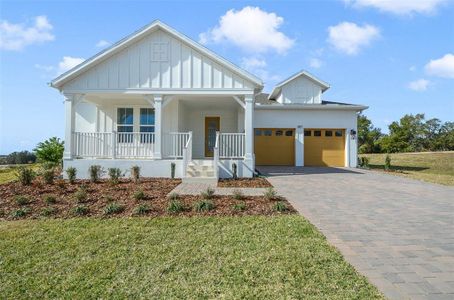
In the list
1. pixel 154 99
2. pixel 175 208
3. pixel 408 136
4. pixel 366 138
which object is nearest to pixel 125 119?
pixel 154 99

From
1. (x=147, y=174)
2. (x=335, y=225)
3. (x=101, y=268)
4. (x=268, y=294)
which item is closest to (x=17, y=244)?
(x=101, y=268)

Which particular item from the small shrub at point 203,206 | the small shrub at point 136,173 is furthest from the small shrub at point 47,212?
the small shrub at point 136,173

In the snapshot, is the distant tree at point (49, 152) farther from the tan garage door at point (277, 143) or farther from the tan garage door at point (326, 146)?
the tan garage door at point (326, 146)

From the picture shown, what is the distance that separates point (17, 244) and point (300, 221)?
4721 millimetres

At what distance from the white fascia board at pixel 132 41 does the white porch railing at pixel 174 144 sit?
339 cm

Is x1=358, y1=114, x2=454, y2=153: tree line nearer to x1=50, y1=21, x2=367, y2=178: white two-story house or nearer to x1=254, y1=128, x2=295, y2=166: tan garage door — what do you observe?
x1=254, y1=128, x2=295, y2=166: tan garage door

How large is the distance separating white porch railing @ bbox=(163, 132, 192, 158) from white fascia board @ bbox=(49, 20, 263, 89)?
11.1 feet

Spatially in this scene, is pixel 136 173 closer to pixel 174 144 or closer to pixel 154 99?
pixel 174 144

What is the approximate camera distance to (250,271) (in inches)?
141

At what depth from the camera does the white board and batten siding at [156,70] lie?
12.6 m

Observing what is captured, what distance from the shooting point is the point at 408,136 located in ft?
148

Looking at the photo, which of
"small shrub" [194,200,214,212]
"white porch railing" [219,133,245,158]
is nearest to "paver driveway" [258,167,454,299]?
"small shrub" [194,200,214,212]

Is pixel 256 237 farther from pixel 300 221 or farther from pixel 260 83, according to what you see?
pixel 260 83

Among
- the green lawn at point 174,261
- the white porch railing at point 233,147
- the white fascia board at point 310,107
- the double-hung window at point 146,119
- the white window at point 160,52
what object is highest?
the white window at point 160,52
